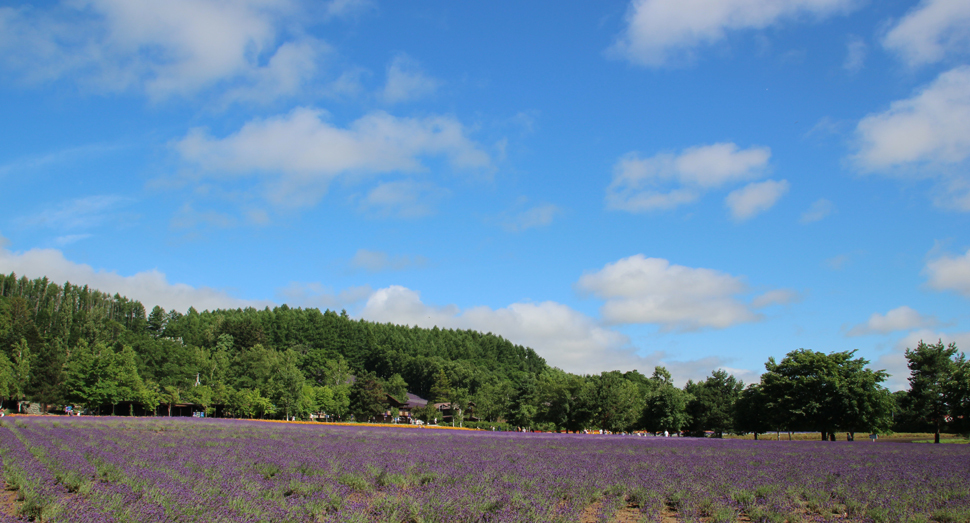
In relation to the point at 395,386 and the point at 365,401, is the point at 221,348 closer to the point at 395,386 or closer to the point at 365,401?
the point at 395,386

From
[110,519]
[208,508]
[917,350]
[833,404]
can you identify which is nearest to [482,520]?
[208,508]

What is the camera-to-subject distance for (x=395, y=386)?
115312mm

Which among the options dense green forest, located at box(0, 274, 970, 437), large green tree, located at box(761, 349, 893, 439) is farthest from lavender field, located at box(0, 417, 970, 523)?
dense green forest, located at box(0, 274, 970, 437)

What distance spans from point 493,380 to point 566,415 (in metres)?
64.8

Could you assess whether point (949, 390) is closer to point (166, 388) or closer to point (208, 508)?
point (208, 508)

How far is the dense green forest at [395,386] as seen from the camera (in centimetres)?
5216

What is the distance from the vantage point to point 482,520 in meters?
9.11

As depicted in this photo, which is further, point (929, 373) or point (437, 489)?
point (929, 373)

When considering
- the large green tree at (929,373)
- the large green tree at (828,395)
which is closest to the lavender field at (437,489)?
the large green tree at (828,395)

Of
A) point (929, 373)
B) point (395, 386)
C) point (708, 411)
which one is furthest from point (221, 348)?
point (929, 373)

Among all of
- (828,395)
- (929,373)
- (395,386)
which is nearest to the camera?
(828,395)

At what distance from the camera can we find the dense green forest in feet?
171

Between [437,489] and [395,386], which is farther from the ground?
[437,489]

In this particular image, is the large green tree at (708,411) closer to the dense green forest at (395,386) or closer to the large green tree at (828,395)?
the dense green forest at (395,386)
